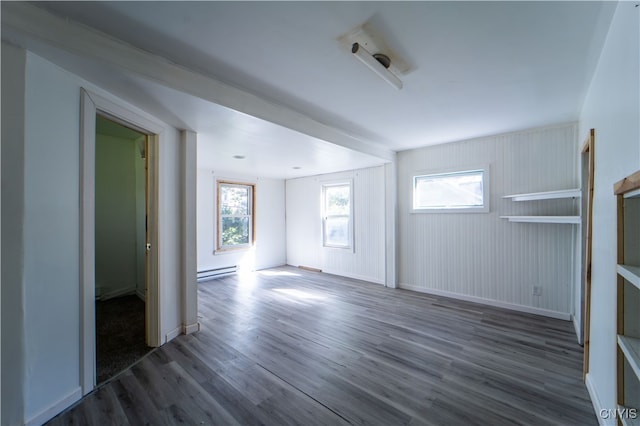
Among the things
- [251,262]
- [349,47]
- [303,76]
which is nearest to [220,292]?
[251,262]

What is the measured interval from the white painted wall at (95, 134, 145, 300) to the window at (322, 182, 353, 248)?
3406 mm

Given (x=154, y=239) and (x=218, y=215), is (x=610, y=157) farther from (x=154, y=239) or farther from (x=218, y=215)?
(x=218, y=215)

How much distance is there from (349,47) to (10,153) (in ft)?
6.70

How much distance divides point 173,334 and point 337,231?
142 inches

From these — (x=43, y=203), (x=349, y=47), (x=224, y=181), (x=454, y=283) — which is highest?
(x=349, y=47)

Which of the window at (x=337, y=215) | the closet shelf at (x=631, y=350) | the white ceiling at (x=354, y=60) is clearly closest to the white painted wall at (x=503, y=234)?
the white ceiling at (x=354, y=60)

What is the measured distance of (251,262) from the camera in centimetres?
581

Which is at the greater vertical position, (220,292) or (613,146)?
(613,146)

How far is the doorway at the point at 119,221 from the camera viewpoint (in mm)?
3829

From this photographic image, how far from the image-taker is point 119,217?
13.6ft

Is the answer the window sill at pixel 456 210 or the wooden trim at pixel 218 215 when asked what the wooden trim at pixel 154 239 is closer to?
the wooden trim at pixel 218 215

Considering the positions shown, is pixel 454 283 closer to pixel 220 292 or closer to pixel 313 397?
pixel 313 397

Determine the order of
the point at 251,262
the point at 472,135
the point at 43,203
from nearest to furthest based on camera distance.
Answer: the point at 43,203, the point at 472,135, the point at 251,262

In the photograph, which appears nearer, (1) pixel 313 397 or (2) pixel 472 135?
(1) pixel 313 397
